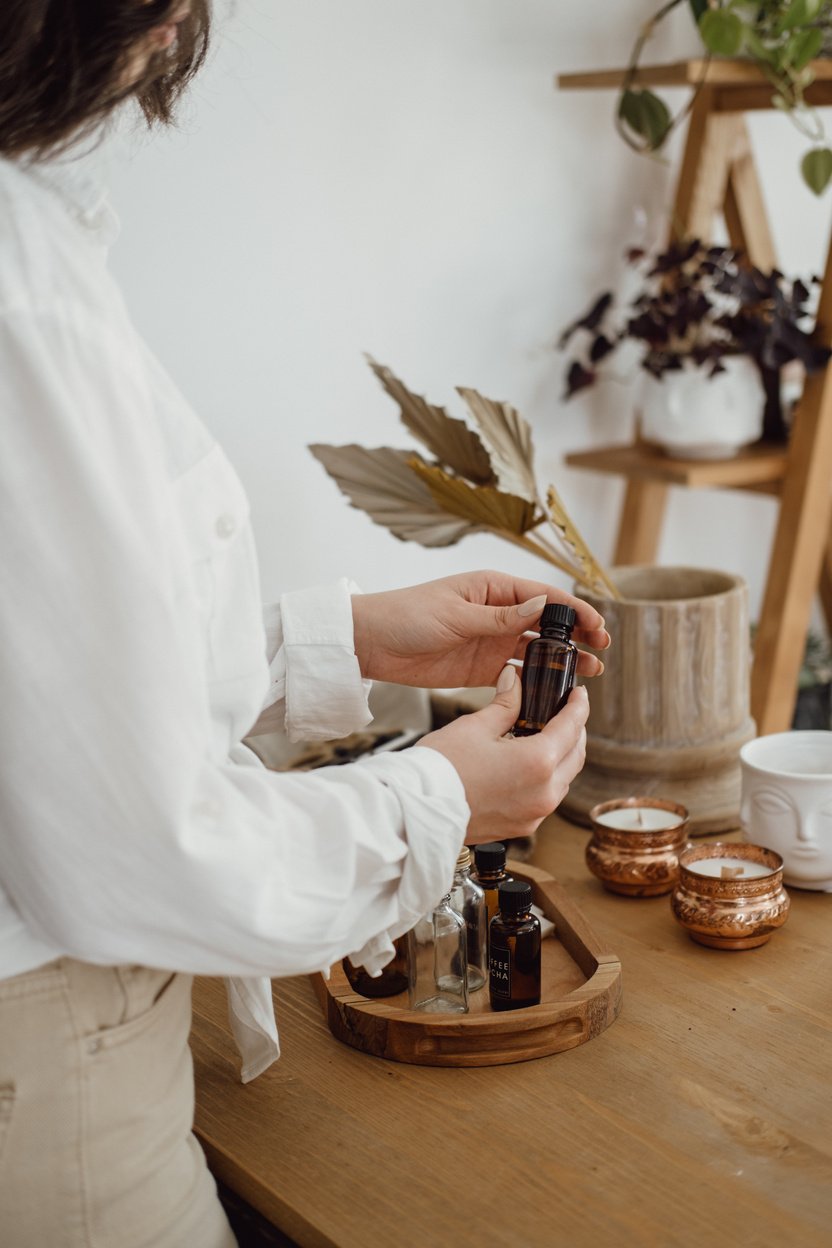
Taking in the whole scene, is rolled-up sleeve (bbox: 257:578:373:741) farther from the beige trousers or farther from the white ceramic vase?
the white ceramic vase

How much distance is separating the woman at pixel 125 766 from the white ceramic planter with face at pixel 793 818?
39cm

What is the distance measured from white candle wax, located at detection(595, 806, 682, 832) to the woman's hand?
25 centimetres

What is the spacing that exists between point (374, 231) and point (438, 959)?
3.33ft

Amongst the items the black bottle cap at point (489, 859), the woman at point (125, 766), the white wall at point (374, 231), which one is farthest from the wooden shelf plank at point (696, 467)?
the woman at point (125, 766)

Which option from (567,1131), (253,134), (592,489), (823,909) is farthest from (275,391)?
(567,1131)

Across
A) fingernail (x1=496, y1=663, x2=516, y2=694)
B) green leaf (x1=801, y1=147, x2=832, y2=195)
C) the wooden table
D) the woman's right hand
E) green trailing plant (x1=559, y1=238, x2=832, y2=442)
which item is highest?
green leaf (x1=801, y1=147, x2=832, y2=195)

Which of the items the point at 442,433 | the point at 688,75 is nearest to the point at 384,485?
the point at 442,433

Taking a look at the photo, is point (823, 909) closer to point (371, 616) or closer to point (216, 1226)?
point (371, 616)

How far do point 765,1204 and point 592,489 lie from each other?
4.50 ft

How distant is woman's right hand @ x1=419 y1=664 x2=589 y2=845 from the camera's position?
31.3 inches

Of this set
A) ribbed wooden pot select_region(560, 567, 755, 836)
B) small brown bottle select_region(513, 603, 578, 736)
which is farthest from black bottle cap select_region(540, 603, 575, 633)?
ribbed wooden pot select_region(560, 567, 755, 836)

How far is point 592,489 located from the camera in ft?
6.68

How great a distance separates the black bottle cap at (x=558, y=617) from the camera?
0.96 meters

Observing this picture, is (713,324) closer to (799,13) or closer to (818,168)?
(818,168)
